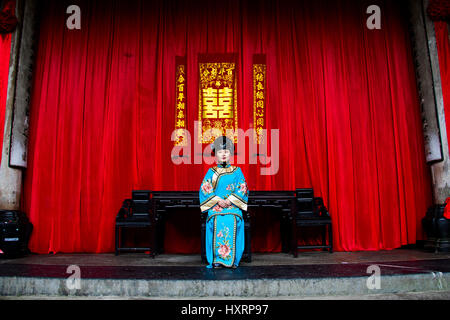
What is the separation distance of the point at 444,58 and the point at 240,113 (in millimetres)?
2459

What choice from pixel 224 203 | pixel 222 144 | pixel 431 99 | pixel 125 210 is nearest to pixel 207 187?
pixel 224 203

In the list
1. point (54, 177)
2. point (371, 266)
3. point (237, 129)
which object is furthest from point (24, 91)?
point (371, 266)

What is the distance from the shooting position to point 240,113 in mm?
4379

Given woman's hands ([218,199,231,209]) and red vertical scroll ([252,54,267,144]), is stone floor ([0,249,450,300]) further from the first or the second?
red vertical scroll ([252,54,267,144])

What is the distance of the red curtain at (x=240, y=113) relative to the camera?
417cm

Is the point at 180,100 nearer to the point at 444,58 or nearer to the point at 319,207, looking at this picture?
the point at 319,207

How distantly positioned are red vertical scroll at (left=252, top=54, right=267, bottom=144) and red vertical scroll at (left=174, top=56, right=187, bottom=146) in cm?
90

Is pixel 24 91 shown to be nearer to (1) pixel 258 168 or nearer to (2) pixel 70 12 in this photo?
(2) pixel 70 12

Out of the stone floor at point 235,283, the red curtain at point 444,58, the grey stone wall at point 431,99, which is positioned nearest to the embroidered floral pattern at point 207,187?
the stone floor at point 235,283

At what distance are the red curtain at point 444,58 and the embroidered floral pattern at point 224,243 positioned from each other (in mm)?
2817

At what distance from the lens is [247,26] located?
4566 mm

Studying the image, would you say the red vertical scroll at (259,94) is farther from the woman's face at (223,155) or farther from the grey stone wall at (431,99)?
the grey stone wall at (431,99)

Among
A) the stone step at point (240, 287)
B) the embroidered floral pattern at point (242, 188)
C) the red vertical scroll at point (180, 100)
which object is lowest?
the stone step at point (240, 287)

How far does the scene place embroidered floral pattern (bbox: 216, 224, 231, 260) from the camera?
298 cm
